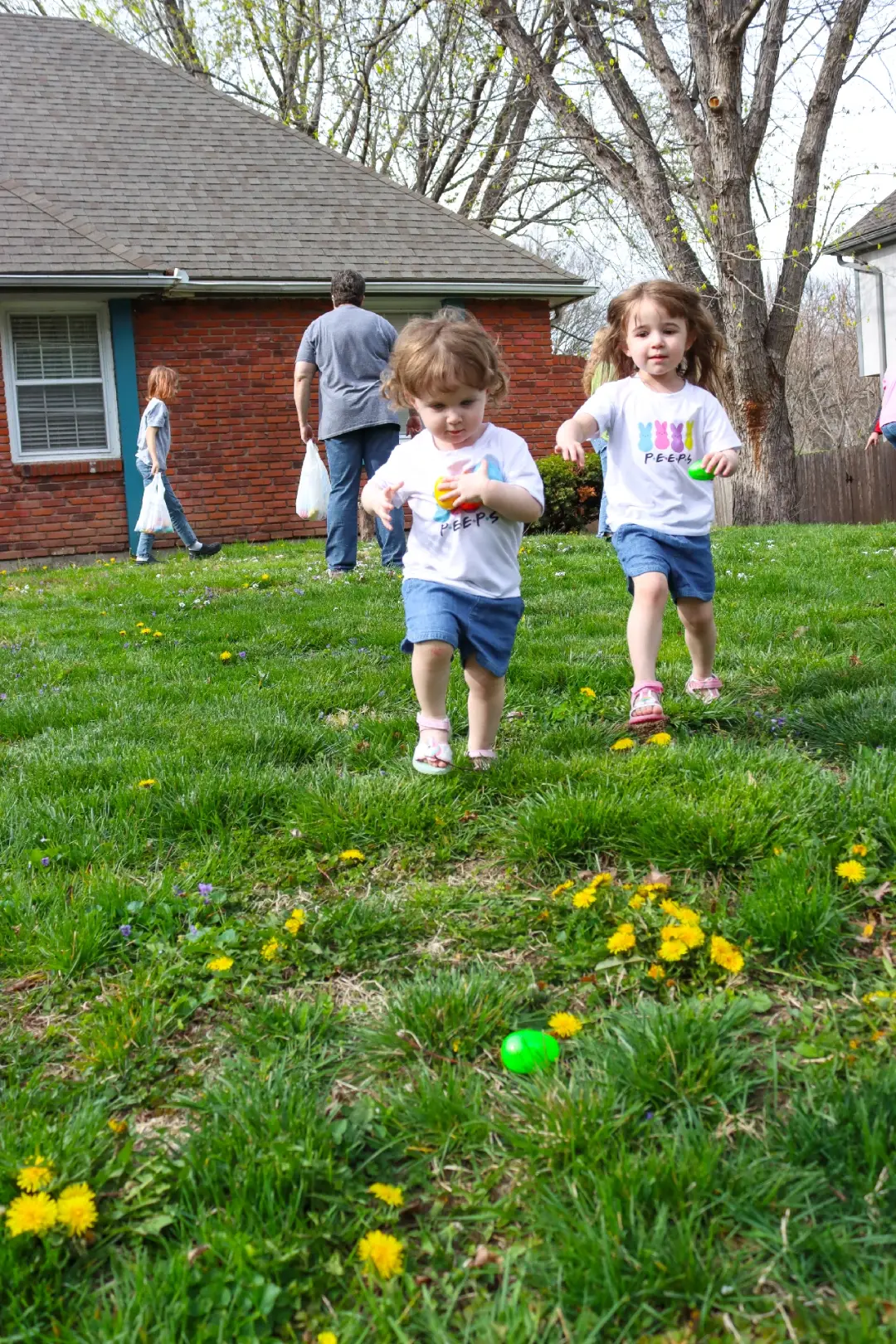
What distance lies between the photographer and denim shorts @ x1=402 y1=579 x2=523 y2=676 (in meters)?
3.36

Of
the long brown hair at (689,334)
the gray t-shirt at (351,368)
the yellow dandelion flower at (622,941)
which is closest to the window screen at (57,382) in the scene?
the gray t-shirt at (351,368)

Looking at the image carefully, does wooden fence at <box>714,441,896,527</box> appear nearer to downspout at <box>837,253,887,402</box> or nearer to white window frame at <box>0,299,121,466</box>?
downspout at <box>837,253,887,402</box>

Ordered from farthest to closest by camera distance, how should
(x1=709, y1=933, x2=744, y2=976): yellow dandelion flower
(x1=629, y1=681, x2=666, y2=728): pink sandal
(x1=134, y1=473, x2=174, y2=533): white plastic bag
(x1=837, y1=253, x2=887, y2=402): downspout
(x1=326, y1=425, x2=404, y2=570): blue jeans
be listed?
1. (x1=837, y1=253, x2=887, y2=402): downspout
2. (x1=134, y1=473, x2=174, y2=533): white plastic bag
3. (x1=326, y1=425, x2=404, y2=570): blue jeans
4. (x1=629, y1=681, x2=666, y2=728): pink sandal
5. (x1=709, y1=933, x2=744, y2=976): yellow dandelion flower

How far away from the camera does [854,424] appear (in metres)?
40.8

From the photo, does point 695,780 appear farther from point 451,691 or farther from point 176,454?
point 176,454

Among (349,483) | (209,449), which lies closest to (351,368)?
(349,483)

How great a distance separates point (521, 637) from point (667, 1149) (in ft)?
12.8

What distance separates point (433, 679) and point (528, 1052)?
1.56 meters

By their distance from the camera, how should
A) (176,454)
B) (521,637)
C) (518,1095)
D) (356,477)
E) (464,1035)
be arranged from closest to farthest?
(518,1095)
(464,1035)
(521,637)
(356,477)
(176,454)

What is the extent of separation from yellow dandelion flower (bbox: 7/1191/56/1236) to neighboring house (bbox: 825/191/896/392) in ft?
67.0

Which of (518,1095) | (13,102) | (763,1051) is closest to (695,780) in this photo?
(763,1051)

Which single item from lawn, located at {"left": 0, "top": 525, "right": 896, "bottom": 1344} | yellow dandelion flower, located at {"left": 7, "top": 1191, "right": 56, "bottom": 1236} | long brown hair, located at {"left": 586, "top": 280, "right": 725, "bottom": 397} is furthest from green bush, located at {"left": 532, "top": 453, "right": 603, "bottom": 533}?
yellow dandelion flower, located at {"left": 7, "top": 1191, "right": 56, "bottom": 1236}

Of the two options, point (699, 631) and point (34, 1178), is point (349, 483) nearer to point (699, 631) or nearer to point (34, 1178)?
point (699, 631)

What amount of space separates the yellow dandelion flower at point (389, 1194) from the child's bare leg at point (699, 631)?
8.94 feet
